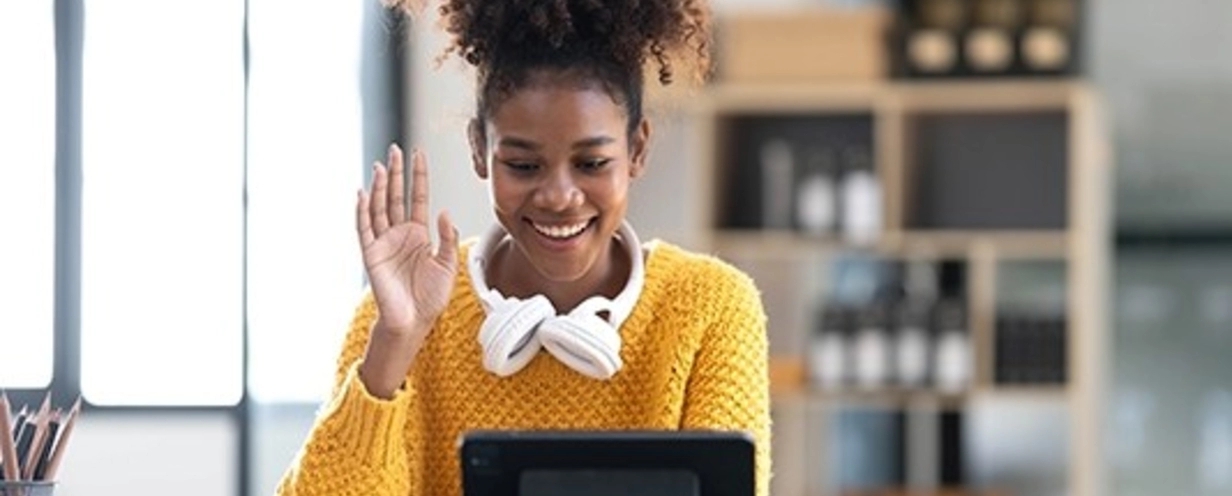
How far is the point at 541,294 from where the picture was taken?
2227mm

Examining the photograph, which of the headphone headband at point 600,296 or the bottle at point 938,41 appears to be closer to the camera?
the headphone headband at point 600,296

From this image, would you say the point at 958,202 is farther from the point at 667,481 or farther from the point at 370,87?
the point at 667,481

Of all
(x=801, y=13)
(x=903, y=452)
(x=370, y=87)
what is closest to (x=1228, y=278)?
(x=903, y=452)

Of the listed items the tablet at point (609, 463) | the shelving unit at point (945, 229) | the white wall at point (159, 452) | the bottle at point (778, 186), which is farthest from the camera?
the bottle at point (778, 186)

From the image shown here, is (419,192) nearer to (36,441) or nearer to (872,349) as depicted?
(36,441)

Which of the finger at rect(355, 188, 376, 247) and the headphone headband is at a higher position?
the finger at rect(355, 188, 376, 247)

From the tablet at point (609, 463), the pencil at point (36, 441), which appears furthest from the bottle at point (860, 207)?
the tablet at point (609, 463)

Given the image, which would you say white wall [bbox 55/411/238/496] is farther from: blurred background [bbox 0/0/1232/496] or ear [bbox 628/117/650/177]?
ear [bbox 628/117/650/177]

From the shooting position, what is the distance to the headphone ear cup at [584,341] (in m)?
2.16

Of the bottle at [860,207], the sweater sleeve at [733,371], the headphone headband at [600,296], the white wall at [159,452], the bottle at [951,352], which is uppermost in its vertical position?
the bottle at [860,207]

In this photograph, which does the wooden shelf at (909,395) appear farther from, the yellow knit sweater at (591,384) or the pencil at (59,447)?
the pencil at (59,447)

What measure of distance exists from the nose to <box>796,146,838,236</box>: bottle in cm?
485

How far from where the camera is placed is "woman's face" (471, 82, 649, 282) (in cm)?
212

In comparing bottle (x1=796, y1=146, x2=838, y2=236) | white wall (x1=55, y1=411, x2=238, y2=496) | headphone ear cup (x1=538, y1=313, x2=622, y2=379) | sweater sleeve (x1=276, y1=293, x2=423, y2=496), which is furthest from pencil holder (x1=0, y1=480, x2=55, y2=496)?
bottle (x1=796, y1=146, x2=838, y2=236)
